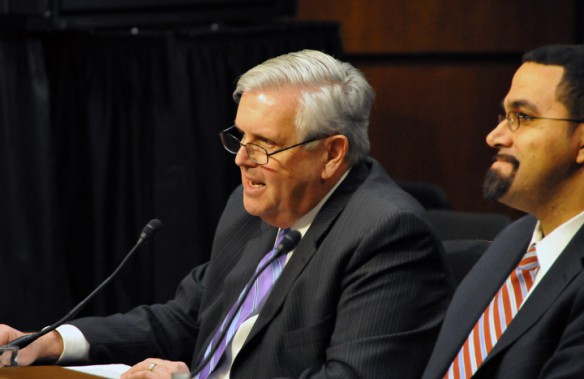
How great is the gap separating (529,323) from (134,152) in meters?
2.82

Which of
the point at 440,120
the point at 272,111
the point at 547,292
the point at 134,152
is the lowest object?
the point at 440,120

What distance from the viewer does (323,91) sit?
106 inches

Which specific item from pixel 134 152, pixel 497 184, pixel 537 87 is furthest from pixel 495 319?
pixel 134 152

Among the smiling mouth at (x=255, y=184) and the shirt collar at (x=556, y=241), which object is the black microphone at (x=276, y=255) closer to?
the smiling mouth at (x=255, y=184)

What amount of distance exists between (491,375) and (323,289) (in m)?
0.48

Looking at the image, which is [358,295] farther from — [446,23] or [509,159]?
[446,23]

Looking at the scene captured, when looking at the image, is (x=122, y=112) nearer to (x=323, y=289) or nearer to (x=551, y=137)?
(x=323, y=289)

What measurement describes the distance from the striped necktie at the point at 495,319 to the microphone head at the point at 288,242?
471 millimetres

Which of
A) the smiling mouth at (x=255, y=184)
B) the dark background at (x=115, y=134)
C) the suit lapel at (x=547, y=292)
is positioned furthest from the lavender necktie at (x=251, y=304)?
the dark background at (x=115, y=134)

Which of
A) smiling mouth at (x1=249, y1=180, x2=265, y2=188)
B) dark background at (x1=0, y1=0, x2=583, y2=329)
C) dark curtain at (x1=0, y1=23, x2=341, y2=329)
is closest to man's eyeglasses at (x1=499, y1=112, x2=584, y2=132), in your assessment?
smiling mouth at (x1=249, y1=180, x2=265, y2=188)

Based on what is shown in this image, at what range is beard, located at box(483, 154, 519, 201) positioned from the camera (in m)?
2.38

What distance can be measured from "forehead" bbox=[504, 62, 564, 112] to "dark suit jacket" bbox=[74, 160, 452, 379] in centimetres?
38

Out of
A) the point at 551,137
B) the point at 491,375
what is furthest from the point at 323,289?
the point at 551,137

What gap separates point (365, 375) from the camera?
242 cm
